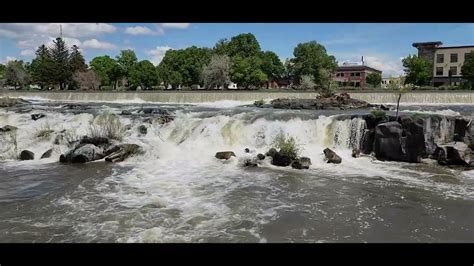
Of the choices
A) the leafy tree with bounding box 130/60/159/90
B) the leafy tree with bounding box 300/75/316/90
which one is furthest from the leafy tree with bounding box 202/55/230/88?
the leafy tree with bounding box 300/75/316/90

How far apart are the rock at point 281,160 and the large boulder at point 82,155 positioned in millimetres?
4764

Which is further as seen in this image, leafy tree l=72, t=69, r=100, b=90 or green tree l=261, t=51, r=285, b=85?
green tree l=261, t=51, r=285, b=85

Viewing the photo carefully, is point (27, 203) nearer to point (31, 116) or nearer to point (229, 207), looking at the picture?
point (229, 207)

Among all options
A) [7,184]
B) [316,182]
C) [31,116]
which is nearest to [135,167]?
[7,184]

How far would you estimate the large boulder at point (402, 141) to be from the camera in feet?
38.3

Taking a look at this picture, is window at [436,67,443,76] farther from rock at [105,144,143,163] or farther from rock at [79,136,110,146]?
rock at [79,136,110,146]

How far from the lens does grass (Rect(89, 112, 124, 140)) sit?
13.4 metres

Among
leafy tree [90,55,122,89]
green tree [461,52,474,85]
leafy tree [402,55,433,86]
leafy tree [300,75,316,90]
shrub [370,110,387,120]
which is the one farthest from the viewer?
leafy tree [90,55,122,89]

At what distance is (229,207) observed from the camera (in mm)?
7320

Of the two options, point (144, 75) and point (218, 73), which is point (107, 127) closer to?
point (218, 73)

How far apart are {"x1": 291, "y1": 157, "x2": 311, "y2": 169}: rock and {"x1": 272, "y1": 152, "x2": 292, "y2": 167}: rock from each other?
0.18m

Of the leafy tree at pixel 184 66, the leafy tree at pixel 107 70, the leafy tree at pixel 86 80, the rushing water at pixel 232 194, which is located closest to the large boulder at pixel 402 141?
the rushing water at pixel 232 194

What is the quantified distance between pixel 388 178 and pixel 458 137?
428cm

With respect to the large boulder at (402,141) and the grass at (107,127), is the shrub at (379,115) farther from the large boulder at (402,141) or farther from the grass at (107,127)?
the grass at (107,127)
